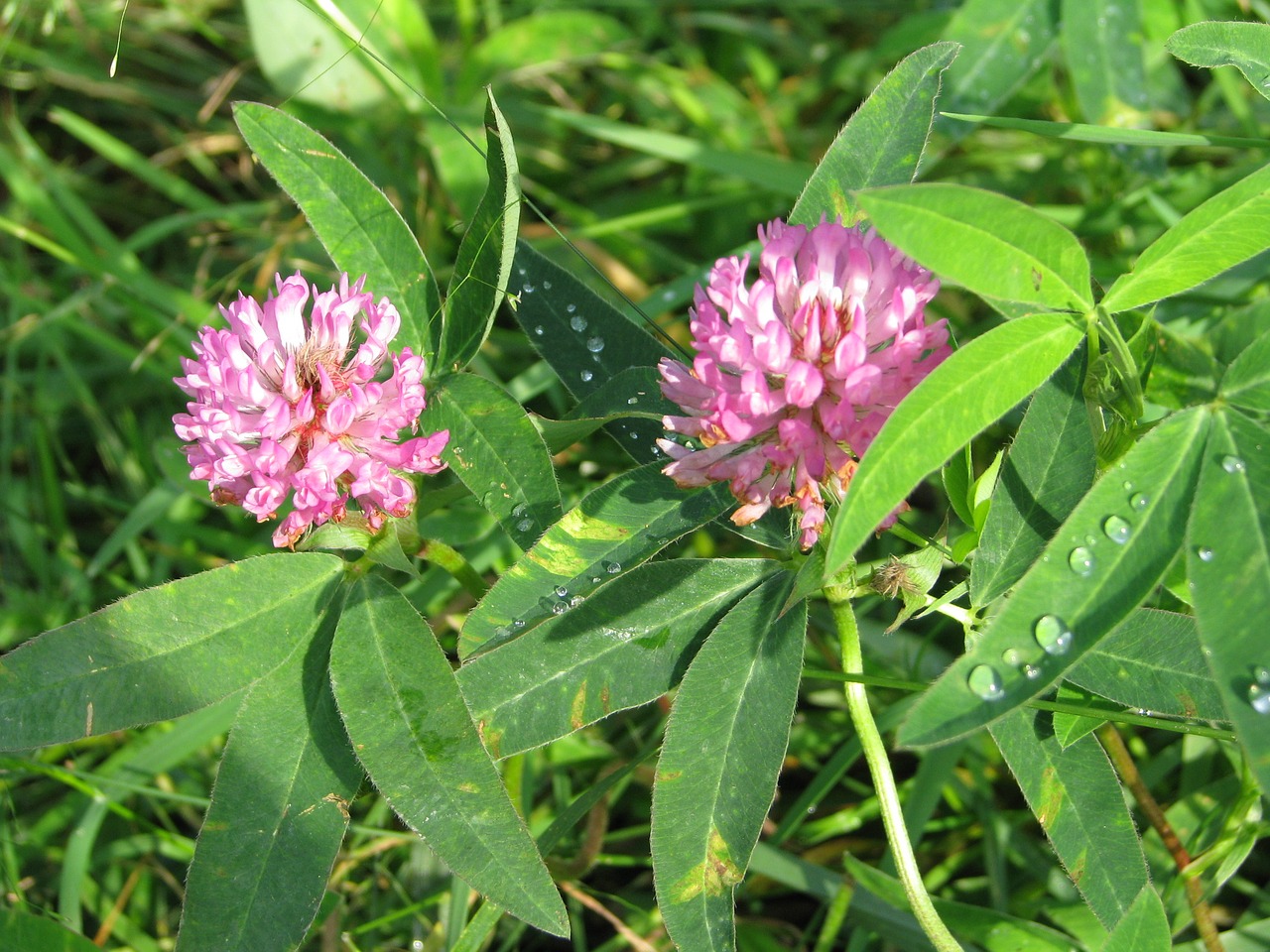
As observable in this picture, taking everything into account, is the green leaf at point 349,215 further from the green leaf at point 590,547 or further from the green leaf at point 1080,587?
the green leaf at point 1080,587

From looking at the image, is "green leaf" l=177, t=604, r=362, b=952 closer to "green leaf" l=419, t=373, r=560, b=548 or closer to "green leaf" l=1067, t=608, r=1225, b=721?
"green leaf" l=419, t=373, r=560, b=548

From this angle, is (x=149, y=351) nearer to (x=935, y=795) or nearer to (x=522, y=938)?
(x=522, y=938)

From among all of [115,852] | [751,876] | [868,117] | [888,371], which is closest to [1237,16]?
[868,117]

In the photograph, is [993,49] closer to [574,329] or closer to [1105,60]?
[1105,60]

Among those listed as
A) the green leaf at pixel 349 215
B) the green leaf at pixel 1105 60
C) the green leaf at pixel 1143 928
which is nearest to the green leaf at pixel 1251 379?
the green leaf at pixel 1143 928

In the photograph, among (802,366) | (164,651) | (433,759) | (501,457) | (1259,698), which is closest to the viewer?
(1259,698)

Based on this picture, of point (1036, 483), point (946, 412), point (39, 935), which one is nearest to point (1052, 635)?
point (946, 412)
